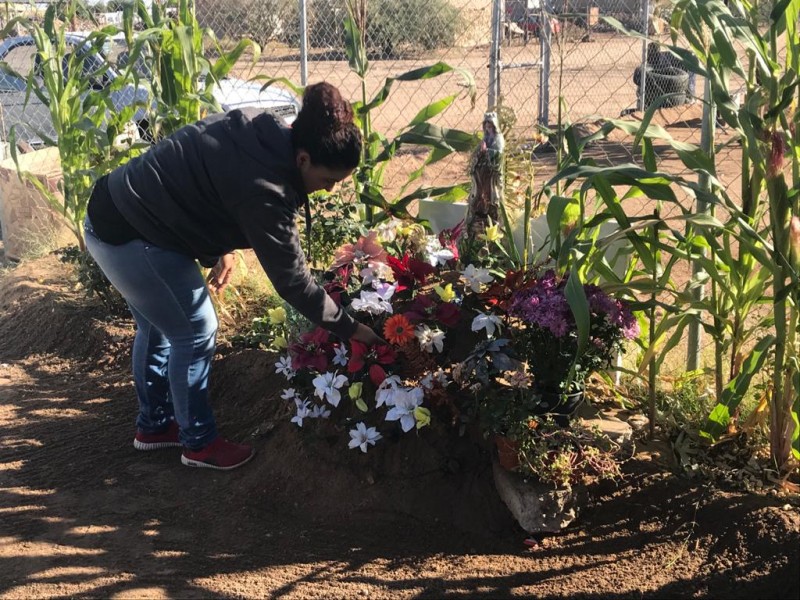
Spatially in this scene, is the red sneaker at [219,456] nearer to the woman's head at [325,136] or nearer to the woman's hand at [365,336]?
the woman's hand at [365,336]

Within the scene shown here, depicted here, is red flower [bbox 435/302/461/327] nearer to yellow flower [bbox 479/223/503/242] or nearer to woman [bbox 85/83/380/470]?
woman [bbox 85/83/380/470]

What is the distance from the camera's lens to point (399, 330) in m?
3.04

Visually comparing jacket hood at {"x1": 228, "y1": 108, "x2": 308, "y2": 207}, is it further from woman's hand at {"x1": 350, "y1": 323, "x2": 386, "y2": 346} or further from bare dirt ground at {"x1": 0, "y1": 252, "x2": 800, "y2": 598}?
bare dirt ground at {"x1": 0, "y1": 252, "x2": 800, "y2": 598}

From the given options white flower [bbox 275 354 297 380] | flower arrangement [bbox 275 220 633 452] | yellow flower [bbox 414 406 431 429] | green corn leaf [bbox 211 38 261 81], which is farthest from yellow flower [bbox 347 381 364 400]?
green corn leaf [bbox 211 38 261 81]

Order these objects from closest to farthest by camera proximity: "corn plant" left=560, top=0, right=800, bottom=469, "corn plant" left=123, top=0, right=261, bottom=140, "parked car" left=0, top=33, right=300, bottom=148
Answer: "corn plant" left=560, top=0, right=800, bottom=469
"corn plant" left=123, top=0, right=261, bottom=140
"parked car" left=0, top=33, right=300, bottom=148

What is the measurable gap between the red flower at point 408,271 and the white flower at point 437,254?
3 cm

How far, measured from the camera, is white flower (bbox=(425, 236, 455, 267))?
3.32 m

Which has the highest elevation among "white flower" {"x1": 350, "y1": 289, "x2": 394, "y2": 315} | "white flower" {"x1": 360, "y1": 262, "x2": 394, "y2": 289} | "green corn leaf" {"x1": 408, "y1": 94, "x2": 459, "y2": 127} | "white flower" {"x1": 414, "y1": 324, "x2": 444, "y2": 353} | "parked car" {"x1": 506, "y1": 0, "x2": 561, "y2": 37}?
"parked car" {"x1": 506, "y1": 0, "x2": 561, "y2": 37}

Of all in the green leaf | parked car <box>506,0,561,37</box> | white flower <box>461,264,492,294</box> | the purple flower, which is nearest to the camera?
the green leaf

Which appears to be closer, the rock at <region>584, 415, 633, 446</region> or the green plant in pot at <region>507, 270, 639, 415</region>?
the green plant in pot at <region>507, 270, 639, 415</region>

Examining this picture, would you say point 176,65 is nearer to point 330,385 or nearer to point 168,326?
point 168,326

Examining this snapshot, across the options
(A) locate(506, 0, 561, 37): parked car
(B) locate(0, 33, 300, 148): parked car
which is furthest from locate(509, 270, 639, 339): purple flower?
(B) locate(0, 33, 300, 148): parked car

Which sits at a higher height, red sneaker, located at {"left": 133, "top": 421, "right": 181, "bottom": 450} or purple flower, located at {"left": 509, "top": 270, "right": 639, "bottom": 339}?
purple flower, located at {"left": 509, "top": 270, "right": 639, "bottom": 339}

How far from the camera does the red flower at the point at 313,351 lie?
10.5 feet
